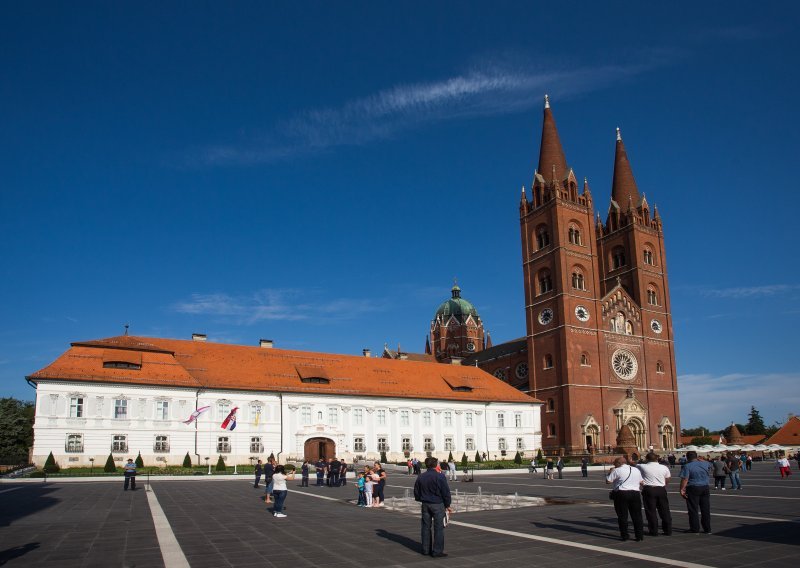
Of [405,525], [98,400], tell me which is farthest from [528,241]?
[405,525]

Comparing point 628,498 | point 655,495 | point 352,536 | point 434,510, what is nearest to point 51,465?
point 352,536

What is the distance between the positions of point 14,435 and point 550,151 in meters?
74.5

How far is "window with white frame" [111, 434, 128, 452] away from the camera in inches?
1799

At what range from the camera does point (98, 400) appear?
45.7 meters

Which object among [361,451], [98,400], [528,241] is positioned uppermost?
[528,241]

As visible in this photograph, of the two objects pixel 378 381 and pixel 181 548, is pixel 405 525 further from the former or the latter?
pixel 378 381

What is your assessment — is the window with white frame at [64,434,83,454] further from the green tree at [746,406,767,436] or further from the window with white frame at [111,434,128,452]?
the green tree at [746,406,767,436]

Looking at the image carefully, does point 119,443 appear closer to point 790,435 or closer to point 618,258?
point 618,258

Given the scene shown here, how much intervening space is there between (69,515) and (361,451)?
38463mm

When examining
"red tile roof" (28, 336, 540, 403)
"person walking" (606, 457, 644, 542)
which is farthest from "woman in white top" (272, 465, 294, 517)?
"red tile roof" (28, 336, 540, 403)

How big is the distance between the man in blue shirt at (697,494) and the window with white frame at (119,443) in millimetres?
41656

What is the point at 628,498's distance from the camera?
42.0 feet

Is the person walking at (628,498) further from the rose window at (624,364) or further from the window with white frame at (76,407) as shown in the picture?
the rose window at (624,364)

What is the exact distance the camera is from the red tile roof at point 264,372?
47.2 meters
